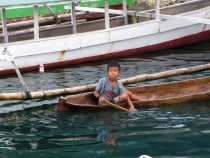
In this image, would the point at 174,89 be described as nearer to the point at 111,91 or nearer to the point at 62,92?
the point at 111,91

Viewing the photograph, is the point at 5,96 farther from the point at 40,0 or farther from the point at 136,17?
the point at 136,17

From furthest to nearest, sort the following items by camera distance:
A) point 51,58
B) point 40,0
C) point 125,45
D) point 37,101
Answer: point 125,45 < point 51,58 < point 40,0 < point 37,101

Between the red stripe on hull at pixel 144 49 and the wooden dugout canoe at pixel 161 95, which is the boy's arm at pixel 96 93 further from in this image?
the red stripe on hull at pixel 144 49

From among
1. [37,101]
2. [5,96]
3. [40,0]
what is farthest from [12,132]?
[40,0]

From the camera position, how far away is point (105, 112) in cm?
988

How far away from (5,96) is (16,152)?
4.42ft

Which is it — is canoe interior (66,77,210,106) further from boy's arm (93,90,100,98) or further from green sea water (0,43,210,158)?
green sea water (0,43,210,158)

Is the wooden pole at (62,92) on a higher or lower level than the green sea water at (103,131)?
higher

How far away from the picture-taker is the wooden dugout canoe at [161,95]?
9781mm

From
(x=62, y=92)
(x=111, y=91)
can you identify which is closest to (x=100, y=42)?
(x=111, y=91)

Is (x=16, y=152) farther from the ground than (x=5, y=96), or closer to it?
closer to it

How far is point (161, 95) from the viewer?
36.2ft

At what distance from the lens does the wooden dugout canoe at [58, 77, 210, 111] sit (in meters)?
9.78

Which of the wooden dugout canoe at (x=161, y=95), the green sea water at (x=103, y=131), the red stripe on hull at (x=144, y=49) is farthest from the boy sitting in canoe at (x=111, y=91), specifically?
the red stripe on hull at (x=144, y=49)
